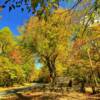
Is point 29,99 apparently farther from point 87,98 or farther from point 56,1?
point 56,1

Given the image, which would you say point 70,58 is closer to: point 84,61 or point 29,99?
point 84,61

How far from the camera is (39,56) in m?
37.8

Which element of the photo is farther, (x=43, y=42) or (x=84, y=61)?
(x=43, y=42)

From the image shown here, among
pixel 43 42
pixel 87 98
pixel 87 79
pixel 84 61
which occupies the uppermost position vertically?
pixel 43 42

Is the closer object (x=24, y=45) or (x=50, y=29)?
(x=50, y=29)

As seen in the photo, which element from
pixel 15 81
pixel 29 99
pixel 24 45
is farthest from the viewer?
pixel 15 81

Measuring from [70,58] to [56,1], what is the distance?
22.5 m

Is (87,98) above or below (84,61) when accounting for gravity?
below

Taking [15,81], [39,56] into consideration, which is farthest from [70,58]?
[15,81]

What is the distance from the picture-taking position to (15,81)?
58.7 meters

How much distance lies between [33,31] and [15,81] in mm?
25965

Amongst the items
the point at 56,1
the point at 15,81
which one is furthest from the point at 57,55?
the point at 56,1

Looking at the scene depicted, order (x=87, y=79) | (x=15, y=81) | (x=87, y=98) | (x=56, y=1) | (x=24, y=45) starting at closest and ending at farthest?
(x=56, y=1) → (x=87, y=98) → (x=87, y=79) → (x=24, y=45) → (x=15, y=81)

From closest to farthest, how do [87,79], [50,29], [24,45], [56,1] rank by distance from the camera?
[56,1] → [87,79] → [50,29] → [24,45]
